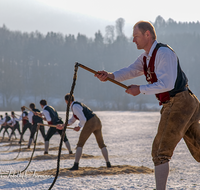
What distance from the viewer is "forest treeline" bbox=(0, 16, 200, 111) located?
278 ft

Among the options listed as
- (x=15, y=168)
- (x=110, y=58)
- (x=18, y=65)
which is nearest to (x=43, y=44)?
(x=18, y=65)

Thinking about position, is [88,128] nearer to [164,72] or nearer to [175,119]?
[175,119]

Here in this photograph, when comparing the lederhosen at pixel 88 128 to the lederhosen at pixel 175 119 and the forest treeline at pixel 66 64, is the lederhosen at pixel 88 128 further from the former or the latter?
the forest treeline at pixel 66 64

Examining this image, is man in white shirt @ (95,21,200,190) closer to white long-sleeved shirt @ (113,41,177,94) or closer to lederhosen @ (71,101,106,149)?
white long-sleeved shirt @ (113,41,177,94)

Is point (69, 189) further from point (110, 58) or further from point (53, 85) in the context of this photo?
point (110, 58)

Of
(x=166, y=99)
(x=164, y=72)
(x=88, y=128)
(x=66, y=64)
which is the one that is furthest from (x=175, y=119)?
(x=66, y=64)

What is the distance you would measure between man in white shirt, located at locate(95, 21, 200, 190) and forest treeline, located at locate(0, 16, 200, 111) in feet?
227

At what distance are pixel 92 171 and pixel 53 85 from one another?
8565 cm

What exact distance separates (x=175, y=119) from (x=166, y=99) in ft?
0.80

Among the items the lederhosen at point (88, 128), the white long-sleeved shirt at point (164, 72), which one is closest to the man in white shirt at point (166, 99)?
the white long-sleeved shirt at point (164, 72)

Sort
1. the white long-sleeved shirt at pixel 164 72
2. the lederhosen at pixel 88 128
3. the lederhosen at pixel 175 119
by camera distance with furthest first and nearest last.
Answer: the lederhosen at pixel 88 128
the lederhosen at pixel 175 119
the white long-sleeved shirt at pixel 164 72

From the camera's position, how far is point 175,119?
143 inches

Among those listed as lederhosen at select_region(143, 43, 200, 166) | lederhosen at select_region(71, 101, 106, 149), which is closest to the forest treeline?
lederhosen at select_region(71, 101, 106, 149)

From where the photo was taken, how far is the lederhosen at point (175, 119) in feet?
11.8
